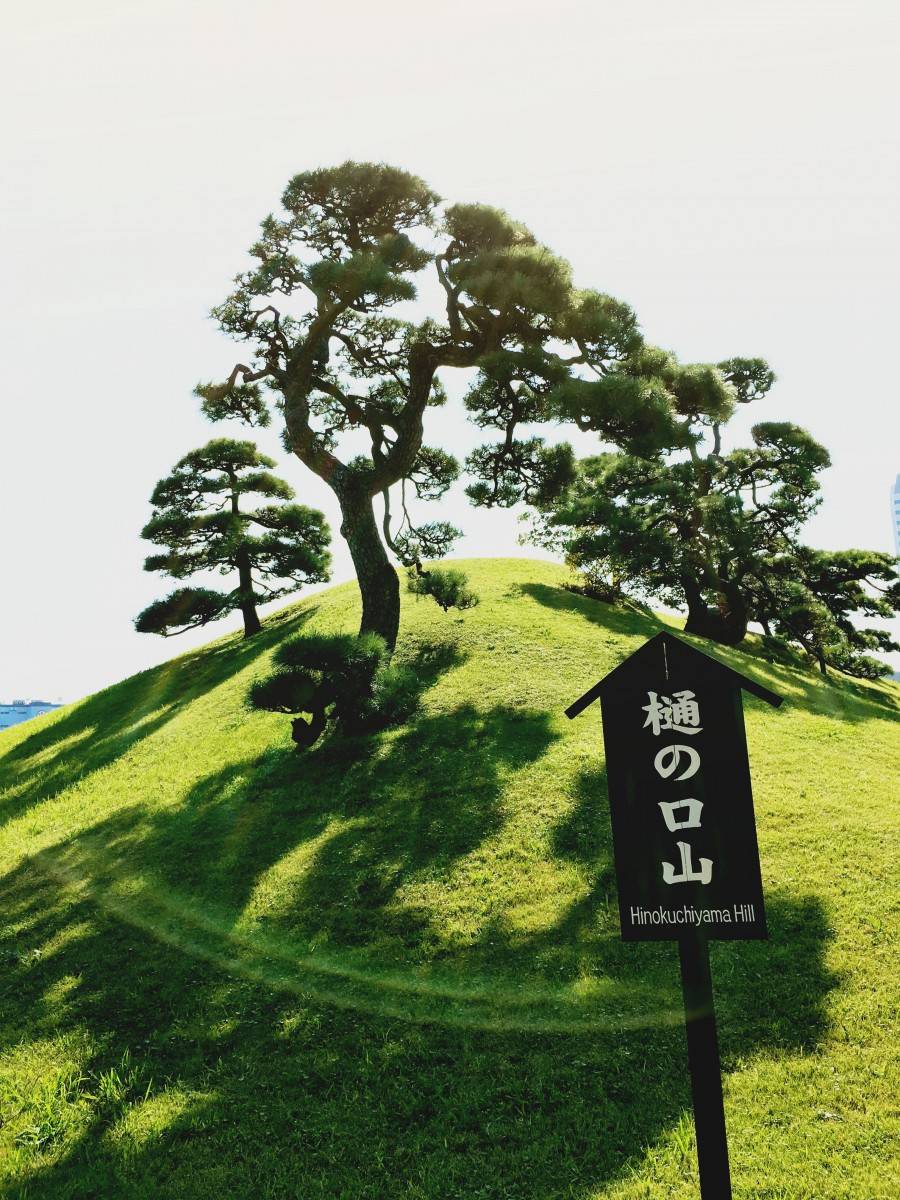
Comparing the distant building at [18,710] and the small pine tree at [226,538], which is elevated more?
the small pine tree at [226,538]

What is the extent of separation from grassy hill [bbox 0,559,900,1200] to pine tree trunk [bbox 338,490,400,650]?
2725mm

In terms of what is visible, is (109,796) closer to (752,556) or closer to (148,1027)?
(148,1027)

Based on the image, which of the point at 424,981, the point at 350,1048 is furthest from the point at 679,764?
the point at 424,981

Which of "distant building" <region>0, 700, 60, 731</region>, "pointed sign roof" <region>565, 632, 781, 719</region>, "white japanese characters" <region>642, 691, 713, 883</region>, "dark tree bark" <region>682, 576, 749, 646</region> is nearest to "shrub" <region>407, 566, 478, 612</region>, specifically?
"dark tree bark" <region>682, 576, 749, 646</region>

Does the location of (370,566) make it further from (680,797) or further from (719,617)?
(680,797)

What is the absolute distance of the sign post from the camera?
16.0 ft

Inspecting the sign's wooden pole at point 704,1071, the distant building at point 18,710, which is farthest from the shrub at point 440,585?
the distant building at point 18,710

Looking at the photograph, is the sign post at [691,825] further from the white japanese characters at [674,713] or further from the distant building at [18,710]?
the distant building at [18,710]

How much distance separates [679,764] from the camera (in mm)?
5152

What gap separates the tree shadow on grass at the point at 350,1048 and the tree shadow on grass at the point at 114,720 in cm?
622

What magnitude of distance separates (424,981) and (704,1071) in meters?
4.22

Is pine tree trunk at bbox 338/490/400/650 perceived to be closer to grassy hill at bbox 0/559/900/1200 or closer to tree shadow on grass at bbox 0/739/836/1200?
grassy hill at bbox 0/559/900/1200

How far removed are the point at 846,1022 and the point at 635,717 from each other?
433cm

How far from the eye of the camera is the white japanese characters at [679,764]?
16.3 ft
